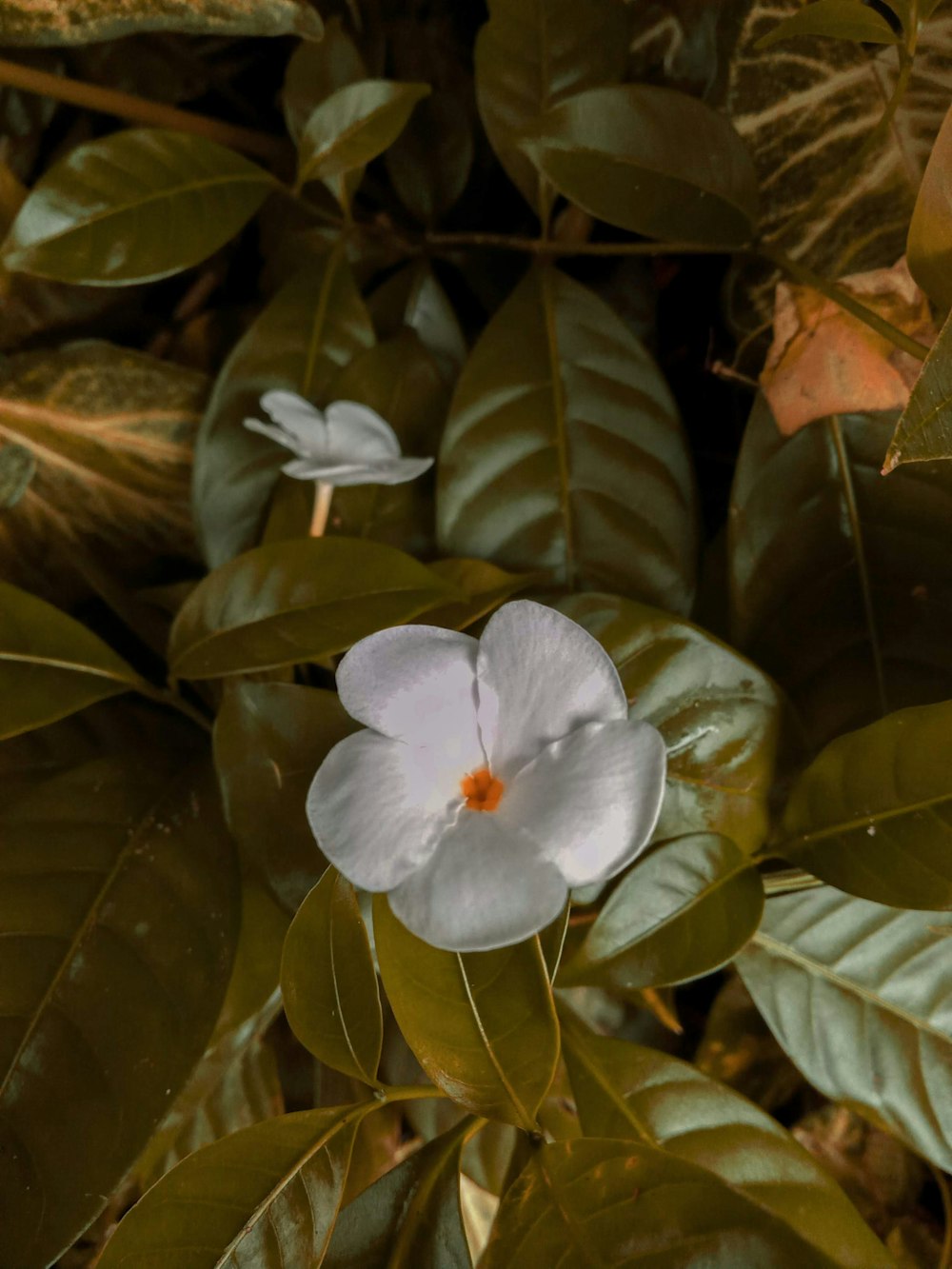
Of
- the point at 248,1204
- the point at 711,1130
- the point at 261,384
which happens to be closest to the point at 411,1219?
the point at 248,1204

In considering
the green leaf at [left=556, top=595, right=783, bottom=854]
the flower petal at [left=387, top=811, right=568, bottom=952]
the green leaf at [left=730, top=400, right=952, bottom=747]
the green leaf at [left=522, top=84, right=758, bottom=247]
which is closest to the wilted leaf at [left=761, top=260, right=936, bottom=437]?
the green leaf at [left=730, top=400, right=952, bottom=747]

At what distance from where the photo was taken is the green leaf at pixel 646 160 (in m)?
0.67

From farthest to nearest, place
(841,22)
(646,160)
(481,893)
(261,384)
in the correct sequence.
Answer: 1. (261,384)
2. (646,160)
3. (841,22)
4. (481,893)

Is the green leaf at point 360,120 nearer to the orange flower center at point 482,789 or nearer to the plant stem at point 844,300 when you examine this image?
the plant stem at point 844,300

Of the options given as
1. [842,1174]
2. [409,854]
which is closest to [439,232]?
[409,854]

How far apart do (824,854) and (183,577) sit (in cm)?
70

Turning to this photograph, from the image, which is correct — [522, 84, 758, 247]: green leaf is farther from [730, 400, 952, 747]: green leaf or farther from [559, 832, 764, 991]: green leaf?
[559, 832, 764, 991]: green leaf

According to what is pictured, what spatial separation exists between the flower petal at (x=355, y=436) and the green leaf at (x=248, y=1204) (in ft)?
1.53

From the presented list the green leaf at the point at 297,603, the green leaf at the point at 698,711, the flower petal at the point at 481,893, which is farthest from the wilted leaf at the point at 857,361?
the flower petal at the point at 481,893

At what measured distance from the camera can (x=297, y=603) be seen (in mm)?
649

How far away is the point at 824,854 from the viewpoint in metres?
0.59

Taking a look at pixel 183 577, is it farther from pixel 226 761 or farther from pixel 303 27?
pixel 303 27

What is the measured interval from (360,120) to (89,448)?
413 millimetres

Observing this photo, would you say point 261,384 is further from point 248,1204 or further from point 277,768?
Result: point 248,1204
